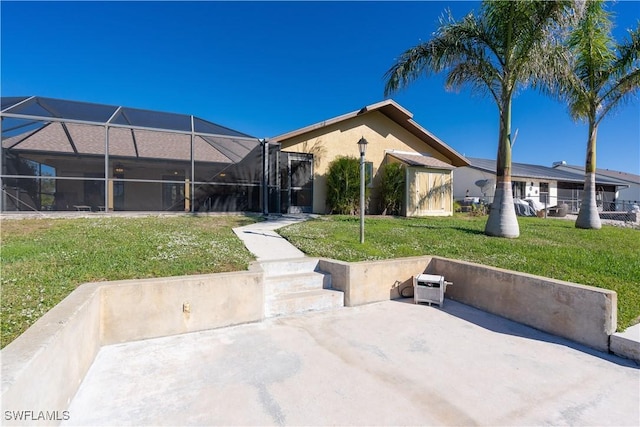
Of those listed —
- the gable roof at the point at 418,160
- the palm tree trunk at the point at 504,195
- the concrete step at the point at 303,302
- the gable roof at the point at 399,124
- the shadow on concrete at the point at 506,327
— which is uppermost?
the gable roof at the point at 399,124

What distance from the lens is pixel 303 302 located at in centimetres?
507

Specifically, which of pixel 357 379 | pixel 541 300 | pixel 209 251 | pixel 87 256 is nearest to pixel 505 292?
pixel 541 300

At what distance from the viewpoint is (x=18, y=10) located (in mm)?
8445

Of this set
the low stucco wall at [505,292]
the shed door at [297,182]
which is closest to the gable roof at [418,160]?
the shed door at [297,182]

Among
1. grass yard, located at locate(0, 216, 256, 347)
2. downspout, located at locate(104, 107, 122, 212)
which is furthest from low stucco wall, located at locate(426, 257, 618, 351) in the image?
downspout, located at locate(104, 107, 122, 212)

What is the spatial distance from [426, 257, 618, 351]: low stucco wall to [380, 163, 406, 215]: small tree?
812 centimetres

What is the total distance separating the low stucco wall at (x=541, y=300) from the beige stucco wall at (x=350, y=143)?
851 cm

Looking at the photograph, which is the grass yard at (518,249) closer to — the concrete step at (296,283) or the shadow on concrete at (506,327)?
the shadow on concrete at (506,327)

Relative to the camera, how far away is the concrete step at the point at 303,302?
4.89m

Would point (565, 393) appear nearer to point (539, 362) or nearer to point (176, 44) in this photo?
point (539, 362)

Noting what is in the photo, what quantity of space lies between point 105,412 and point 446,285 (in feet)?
17.5

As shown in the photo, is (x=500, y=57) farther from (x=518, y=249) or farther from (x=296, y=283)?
(x=296, y=283)

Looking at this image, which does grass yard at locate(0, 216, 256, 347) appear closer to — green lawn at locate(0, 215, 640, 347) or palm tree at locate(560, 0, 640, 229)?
green lawn at locate(0, 215, 640, 347)

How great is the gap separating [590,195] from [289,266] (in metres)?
11.4
